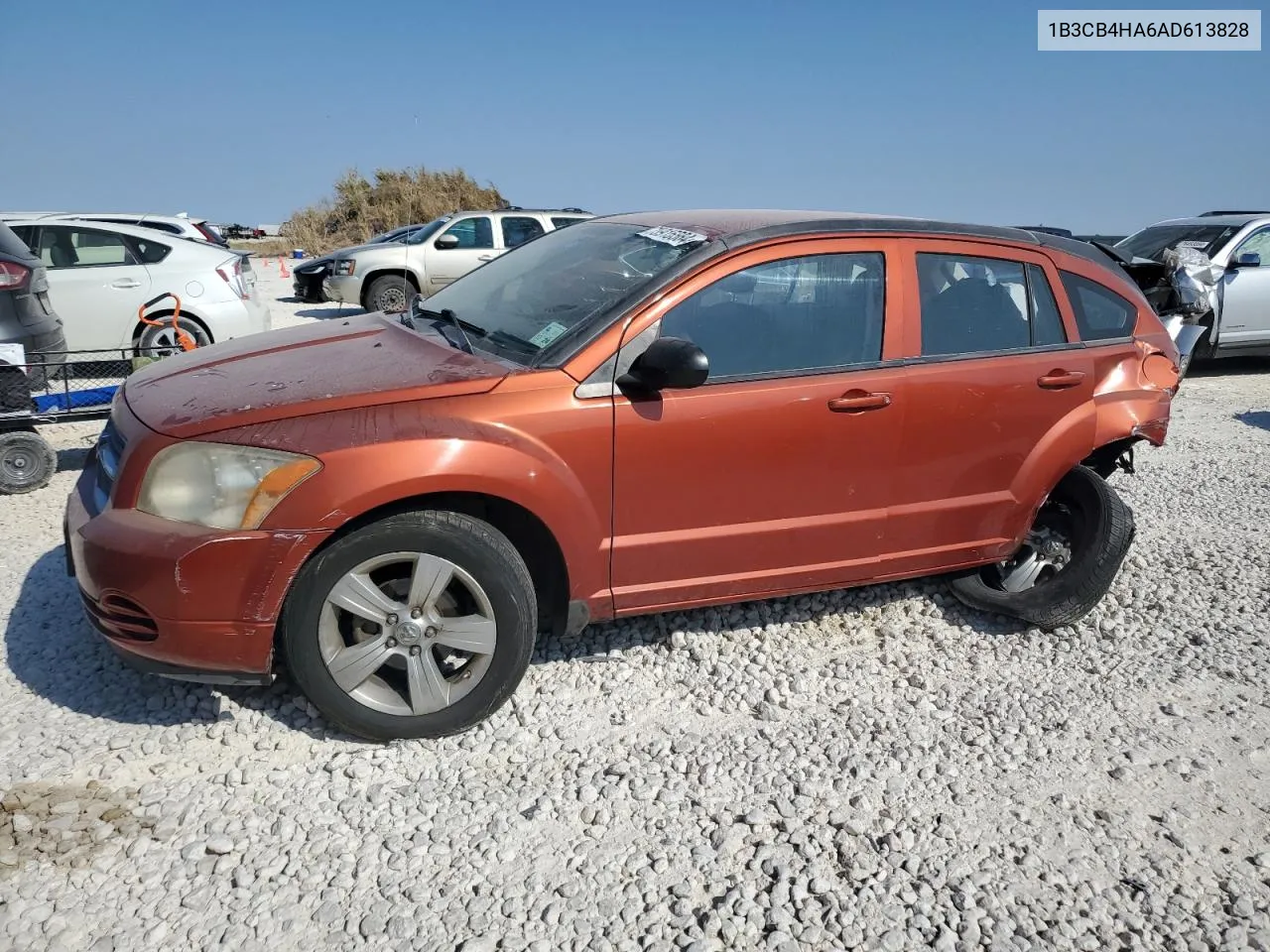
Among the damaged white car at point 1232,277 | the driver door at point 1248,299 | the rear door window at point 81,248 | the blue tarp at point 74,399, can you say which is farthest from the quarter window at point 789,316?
the driver door at point 1248,299

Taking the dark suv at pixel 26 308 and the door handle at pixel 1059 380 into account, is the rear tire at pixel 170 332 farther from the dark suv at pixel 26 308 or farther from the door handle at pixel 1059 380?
the door handle at pixel 1059 380

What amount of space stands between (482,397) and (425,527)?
1.48ft

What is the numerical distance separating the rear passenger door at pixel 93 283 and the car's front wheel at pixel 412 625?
22.6ft

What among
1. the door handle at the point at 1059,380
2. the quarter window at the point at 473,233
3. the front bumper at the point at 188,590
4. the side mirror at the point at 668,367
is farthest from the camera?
the quarter window at the point at 473,233

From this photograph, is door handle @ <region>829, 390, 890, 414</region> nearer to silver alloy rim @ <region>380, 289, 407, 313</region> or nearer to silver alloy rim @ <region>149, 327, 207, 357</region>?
A: silver alloy rim @ <region>149, 327, 207, 357</region>

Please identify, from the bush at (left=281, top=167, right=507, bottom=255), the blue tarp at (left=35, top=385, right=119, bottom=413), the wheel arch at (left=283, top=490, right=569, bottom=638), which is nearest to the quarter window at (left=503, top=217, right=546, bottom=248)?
the blue tarp at (left=35, top=385, right=119, bottom=413)

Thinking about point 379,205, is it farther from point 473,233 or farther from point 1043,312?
point 1043,312

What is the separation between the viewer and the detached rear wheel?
162 inches

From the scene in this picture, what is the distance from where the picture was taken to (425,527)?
3.01m

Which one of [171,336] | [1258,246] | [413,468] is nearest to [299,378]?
[413,468]

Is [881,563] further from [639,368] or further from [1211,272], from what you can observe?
[1211,272]

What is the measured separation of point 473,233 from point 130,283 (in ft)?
21.8

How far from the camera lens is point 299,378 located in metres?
3.24

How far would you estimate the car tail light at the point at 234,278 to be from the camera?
8812mm
